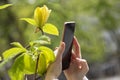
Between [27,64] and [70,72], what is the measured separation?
0.76ft

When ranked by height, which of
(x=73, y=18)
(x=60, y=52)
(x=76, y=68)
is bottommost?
(x=73, y=18)

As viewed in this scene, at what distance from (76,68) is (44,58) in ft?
0.69

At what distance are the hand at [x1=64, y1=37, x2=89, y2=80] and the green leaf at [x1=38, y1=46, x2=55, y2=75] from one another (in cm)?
17

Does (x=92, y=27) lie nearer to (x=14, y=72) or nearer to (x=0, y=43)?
(x=0, y=43)

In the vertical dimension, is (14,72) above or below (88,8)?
above

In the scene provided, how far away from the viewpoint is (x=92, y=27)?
299 inches

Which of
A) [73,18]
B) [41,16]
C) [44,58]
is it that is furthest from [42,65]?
[73,18]

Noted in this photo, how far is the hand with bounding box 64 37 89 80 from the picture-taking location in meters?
1.06

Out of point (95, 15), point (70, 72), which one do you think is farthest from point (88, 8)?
point (70, 72)

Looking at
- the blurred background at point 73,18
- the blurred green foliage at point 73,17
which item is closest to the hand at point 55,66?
the blurred background at point 73,18

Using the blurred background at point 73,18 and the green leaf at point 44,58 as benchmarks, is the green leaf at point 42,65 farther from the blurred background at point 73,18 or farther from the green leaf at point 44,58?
the blurred background at point 73,18

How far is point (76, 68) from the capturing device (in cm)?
107

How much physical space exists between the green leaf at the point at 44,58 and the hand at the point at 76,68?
17cm

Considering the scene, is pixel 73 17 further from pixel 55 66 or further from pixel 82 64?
pixel 55 66
